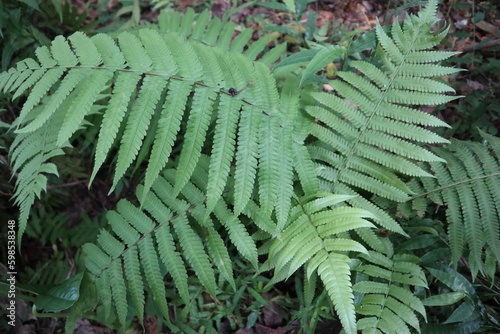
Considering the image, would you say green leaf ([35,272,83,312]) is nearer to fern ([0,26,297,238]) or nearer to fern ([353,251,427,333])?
fern ([0,26,297,238])

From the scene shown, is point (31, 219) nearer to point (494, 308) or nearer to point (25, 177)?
point (25, 177)

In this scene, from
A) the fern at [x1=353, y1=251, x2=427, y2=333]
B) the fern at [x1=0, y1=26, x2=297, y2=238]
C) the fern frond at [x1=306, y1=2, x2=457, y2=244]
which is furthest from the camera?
the fern frond at [x1=306, y1=2, x2=457, y2=244]

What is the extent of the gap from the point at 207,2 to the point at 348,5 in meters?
1.51

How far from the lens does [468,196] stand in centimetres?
202

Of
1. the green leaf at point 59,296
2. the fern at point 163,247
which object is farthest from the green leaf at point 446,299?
the green leaf at point 59,296

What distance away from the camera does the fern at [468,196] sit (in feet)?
6.34

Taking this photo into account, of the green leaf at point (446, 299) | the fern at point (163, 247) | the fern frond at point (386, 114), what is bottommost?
the green leaf at point (446, 299)

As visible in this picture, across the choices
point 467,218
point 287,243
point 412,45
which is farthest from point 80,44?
point 467,218

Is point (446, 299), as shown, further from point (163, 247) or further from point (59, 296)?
point (59, 296)

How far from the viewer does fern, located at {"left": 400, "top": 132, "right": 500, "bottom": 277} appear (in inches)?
76.1

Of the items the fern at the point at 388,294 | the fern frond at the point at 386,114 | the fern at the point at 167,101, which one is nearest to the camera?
the fern at the point at 167,101

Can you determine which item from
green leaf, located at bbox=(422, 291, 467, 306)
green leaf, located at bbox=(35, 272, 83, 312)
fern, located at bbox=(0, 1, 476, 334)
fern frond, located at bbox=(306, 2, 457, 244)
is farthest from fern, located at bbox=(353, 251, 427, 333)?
green leaf, located at bbox=(35, 272, 83, 312)

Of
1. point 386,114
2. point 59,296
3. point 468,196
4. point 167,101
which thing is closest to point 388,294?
point 468,196

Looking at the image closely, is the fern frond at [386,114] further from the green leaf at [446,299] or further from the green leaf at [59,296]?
the green leaf at [59,296]
